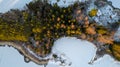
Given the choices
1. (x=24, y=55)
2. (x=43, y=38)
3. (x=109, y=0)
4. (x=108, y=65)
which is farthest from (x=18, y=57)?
(x=109, y=0)

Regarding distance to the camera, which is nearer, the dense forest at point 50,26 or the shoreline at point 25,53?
the dense forest at point 50,26

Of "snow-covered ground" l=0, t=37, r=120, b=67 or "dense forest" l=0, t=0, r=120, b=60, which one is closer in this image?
"dense forest" l=0, t=0, r=120, b=60

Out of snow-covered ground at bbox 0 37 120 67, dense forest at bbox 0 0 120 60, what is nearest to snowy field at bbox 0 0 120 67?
snow-covered ground at bbox 0 37 120 67

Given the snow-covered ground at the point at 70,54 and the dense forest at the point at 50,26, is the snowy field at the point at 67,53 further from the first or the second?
the dense forest at the point at 50,26

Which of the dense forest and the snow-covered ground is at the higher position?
the dense forest

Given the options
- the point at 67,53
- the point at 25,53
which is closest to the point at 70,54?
the point at 67,53

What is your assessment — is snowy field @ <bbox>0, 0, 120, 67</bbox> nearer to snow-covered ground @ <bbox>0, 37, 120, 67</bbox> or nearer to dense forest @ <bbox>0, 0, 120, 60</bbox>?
snow-covered ground @ <bbox>0, 37, 120, 67</bbox>

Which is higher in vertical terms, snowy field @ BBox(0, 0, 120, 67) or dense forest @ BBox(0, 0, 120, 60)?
dense forest @ BBox(0, 0, 120, 60)

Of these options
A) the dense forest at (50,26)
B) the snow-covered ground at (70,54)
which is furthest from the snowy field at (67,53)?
the dense forest at (50,26)

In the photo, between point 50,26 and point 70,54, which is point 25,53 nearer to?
point 50,26
